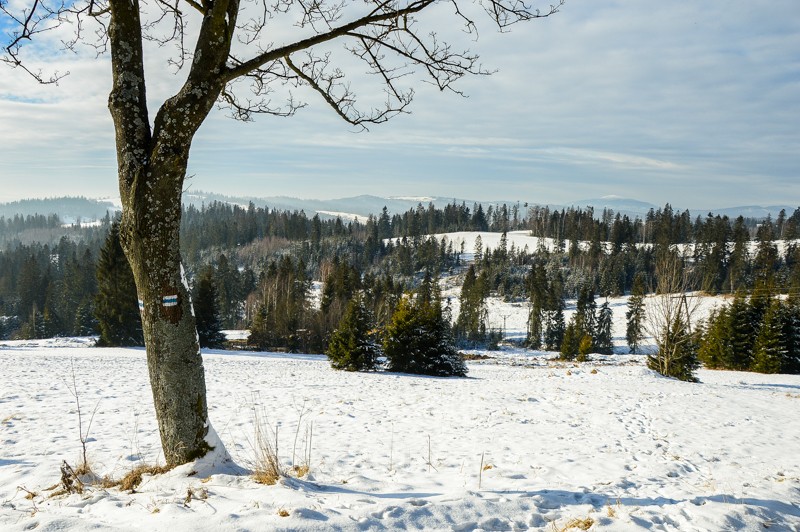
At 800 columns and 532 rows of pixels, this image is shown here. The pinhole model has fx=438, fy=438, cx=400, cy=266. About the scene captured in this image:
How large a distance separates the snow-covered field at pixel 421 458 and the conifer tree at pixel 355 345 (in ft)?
24.4

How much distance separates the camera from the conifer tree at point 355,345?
70.3ft

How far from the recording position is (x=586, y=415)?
391 inches

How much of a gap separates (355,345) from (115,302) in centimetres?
1850

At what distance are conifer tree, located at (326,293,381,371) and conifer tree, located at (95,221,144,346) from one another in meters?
Result: 15.9

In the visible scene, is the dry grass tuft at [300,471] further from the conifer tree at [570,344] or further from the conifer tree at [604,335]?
Result: the conifer tree at [604,335]

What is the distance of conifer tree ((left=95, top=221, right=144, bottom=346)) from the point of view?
29.0m

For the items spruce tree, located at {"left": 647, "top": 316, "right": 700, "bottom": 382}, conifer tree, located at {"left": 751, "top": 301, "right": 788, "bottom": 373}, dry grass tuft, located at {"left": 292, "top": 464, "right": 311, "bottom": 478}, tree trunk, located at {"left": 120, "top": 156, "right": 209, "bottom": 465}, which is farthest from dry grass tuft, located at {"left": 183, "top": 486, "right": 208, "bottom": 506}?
conifer tree, located at {"left": 751, "top": 301, "right": 788, "bottom": 373}

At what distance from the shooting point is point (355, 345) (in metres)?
21.5

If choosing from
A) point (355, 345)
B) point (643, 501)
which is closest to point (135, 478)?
point (643, 501)

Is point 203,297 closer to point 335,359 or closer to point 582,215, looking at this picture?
point 335,359

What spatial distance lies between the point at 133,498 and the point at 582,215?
492ft

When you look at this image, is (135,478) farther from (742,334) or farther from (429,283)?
(429,283)

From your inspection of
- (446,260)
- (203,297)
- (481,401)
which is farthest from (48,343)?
(446,260)

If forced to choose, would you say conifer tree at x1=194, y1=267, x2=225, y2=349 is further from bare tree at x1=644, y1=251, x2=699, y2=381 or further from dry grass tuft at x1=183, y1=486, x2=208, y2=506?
dry grass tuft at x1=183, y1=486, x2=208, y2=506
